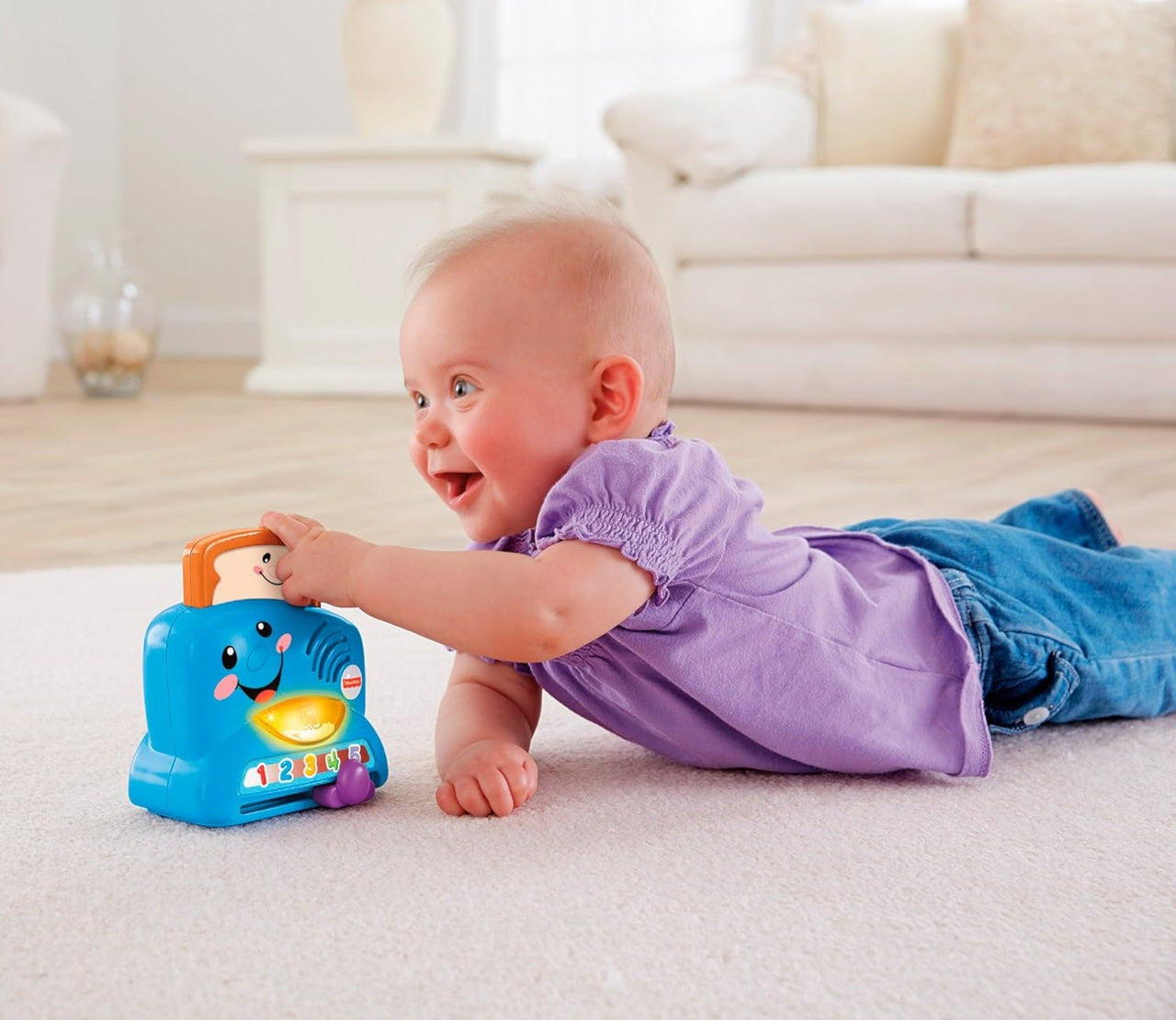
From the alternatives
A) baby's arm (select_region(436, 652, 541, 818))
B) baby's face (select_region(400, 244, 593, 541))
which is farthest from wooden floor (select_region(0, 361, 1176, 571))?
baby's face (select_region(400, 244, 593, 541))

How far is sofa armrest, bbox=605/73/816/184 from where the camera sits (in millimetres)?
3350

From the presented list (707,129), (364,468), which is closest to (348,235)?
(707,129)

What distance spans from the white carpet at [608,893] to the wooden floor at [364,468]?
30.5 inches

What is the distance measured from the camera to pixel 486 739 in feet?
2.85

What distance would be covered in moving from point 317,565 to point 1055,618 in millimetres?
476

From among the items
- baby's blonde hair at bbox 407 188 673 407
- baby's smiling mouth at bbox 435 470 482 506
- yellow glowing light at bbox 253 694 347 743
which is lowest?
yellow glowing light at bbox 253 694 347 743

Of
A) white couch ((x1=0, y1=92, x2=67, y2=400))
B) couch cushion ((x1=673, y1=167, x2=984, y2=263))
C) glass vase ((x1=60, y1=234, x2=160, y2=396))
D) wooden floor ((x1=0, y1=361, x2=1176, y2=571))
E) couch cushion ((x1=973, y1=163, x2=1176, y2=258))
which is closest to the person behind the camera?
wooden floor ((x1=0, y1=361, x2=1176, y2=571))

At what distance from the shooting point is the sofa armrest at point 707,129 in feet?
11.0

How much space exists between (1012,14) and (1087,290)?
77cm

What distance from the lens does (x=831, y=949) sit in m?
0.63

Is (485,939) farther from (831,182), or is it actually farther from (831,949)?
(831,182)

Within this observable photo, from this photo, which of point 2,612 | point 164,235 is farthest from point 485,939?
point 164,235

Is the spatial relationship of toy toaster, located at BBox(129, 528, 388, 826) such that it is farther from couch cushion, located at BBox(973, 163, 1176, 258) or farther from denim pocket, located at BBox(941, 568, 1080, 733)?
couch cushion, located at BBox(973, 163, 1176, 258)

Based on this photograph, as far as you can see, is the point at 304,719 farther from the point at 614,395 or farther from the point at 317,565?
the point at 614,395
